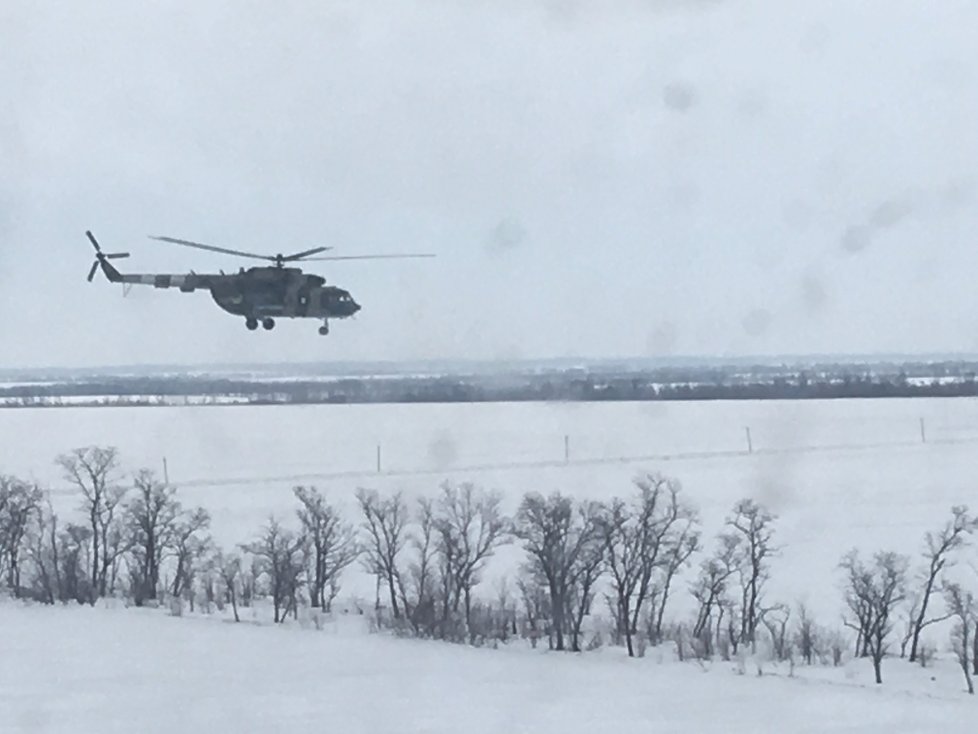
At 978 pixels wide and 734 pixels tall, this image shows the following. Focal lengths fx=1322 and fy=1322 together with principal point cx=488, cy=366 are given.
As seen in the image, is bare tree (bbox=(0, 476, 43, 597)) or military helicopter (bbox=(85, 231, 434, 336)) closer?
military helicopter (bbox=(85, 231, 434, 336))

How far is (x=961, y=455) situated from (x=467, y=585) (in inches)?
563

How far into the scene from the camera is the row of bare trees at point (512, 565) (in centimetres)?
1911

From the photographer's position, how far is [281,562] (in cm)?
2152

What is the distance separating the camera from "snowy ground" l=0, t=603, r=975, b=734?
14.3m

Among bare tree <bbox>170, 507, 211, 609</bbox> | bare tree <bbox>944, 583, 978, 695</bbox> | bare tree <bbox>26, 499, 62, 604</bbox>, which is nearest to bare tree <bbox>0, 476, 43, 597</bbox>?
bare tree <bbox>26, 499, 62, 604</bbox>

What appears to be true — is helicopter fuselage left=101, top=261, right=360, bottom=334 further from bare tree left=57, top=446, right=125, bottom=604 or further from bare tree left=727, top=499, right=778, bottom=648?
bare tree left=57, top=446, right=125, bottom=604

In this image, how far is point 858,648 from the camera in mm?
18516

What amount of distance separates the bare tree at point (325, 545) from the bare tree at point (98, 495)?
11.5 ft

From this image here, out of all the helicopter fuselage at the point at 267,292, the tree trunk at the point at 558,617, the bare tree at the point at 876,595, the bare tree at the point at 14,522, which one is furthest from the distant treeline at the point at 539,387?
the helicopter fuselage at the point at 267,292

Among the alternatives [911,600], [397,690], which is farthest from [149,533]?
[911,600]

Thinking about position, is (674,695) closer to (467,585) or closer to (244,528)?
(467,585)

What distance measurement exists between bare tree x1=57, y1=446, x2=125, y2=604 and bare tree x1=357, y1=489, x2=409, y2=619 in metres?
4.49

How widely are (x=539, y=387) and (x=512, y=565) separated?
20532 millimetres

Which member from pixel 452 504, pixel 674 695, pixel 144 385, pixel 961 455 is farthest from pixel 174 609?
pixel 144 385
